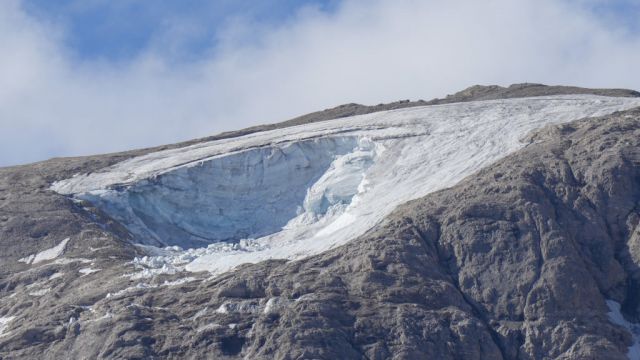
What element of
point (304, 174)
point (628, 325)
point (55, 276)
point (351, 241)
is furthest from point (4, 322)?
point (628, 325)

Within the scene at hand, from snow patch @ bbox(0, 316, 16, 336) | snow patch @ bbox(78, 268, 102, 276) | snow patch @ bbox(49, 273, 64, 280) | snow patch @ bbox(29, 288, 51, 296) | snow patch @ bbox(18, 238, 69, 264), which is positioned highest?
snow patch @ bbox(18, 238, 69, 264)

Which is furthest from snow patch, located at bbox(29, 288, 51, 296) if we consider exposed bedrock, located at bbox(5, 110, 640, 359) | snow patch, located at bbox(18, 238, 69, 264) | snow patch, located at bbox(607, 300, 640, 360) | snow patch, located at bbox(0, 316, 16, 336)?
snow patch, located at bbox(607, 300, 640, 360)

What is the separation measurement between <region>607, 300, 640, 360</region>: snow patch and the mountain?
0.07 metres

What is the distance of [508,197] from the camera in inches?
2854

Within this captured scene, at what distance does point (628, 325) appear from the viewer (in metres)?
69.1

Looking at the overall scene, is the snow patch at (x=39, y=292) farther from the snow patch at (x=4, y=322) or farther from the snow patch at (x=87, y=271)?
the snow patch at (x=4, y=322)

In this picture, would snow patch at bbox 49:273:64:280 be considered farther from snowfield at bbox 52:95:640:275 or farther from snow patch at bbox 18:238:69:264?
snowfield at bbox 52:95:640:275

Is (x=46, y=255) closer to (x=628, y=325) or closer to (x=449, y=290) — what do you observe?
(x=449, y=290)

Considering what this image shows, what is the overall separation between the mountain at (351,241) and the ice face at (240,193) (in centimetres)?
9

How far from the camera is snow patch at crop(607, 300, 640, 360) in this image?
67.8 m

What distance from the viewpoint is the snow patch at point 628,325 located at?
6775 centimetres

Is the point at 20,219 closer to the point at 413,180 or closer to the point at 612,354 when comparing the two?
the point at 413,180

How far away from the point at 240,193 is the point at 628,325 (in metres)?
20.5

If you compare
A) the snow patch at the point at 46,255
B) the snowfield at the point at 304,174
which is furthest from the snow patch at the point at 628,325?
the snow patch at the point at 46,255
